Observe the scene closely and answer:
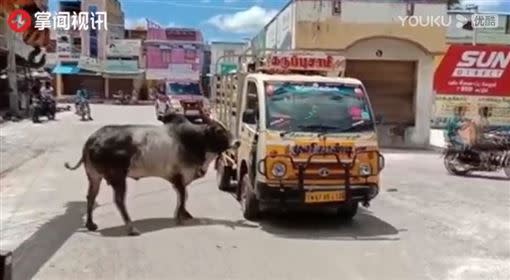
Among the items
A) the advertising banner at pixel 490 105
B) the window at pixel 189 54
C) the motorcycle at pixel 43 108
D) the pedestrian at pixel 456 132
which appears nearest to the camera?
the pedestrian at pixel 456 132

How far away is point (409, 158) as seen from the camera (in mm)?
21109

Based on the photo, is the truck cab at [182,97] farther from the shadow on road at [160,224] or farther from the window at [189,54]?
the shadow on road at [160,224]

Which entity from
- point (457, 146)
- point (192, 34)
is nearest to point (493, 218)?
point (457, 146)

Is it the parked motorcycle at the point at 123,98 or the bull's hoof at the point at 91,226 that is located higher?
the bull's hoof at the point at 91,226

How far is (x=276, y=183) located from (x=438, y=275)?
2.68 m

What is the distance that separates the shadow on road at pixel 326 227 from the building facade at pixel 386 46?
12.6m

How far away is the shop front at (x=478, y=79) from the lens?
26578 mm

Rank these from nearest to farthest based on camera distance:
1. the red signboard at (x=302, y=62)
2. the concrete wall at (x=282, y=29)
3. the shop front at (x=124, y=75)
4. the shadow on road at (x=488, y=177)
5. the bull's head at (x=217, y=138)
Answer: the bull's head at (x=217, y=138) → the red signboard at (x=302, y=62) → the shadow on road at (x=488, y=177) → the concrete wall at (x=282, y=29) → the shop front at (x=124, y=75)

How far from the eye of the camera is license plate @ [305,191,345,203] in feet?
31.7

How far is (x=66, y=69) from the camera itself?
6762 cm

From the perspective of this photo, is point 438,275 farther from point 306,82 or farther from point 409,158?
point 409,158

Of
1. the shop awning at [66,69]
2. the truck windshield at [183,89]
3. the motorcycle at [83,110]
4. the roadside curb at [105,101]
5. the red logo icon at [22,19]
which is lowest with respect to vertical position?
the roadside curb at [105,101]

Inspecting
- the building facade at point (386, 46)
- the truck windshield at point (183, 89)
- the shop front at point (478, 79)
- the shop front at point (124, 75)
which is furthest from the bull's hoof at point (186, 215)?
the shop front at point (124, 75)

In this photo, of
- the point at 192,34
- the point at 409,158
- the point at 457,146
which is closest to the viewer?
the point at 457,146
